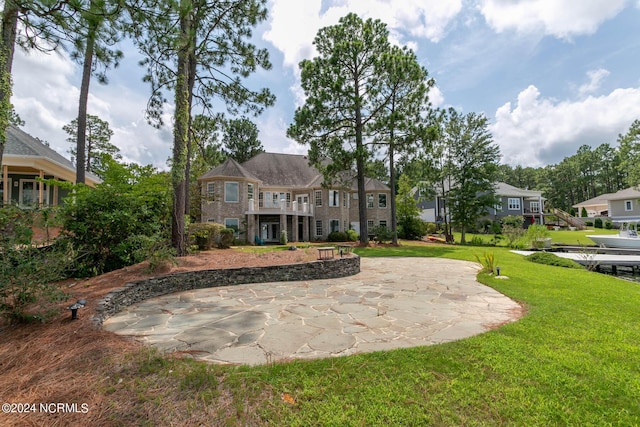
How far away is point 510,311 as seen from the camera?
5.18m

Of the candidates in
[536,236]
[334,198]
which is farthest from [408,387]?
[334,198]

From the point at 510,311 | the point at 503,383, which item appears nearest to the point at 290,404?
the point at 503,383

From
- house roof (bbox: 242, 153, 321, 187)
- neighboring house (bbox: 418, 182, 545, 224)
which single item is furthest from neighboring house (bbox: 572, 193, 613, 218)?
house roof (bbox: 242, 153, 321, 187)

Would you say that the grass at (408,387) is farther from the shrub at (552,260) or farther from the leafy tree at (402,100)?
the leafy tree at (402,100)

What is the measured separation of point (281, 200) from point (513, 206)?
31.1 meters

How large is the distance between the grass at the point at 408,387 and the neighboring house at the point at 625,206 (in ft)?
154

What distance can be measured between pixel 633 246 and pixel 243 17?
22.6 metres

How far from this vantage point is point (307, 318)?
15.7ft

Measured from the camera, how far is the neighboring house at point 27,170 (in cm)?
1268

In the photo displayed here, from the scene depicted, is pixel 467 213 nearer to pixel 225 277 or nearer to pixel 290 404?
pixel 225 277

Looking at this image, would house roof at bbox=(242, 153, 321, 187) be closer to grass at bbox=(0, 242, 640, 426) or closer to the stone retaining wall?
the stone retaining wall

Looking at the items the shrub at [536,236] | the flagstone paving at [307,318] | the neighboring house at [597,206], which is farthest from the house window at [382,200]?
the neighboring house at [597,206]

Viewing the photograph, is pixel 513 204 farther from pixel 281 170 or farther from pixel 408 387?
pixel 408 387

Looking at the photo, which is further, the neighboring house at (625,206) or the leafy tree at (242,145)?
the leafy tree at (242,145)
